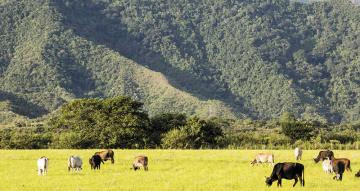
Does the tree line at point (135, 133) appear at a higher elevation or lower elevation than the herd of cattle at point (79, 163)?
higher

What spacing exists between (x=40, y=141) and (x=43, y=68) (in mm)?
109736

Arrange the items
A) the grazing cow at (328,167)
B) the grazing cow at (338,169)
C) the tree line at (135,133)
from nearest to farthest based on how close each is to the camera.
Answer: the grazing cow at (338,169), the grazing cow at (328,167), the tree line at (135,133)

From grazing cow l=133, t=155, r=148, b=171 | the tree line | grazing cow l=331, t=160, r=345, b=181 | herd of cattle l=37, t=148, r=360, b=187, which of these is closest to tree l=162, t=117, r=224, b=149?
the tree line

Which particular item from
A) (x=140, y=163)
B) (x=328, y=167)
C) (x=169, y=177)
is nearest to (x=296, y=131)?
(x=140, y=163)

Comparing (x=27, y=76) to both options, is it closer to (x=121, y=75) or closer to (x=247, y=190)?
(x=121, y=75)

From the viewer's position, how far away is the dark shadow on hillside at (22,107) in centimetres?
13814

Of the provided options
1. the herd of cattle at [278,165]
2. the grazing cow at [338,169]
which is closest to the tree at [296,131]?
the herd of cattle at [278,165]

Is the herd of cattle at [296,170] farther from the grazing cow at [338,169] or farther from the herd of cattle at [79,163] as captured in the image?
the herd of cattle at [79,163]

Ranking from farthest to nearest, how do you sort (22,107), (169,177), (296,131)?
(22,107) → (296,131) → (169,177)

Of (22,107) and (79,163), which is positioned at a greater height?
(22,107)

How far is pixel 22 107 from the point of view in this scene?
143m

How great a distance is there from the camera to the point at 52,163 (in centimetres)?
3950

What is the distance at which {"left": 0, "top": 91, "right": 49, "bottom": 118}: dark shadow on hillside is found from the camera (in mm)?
138137

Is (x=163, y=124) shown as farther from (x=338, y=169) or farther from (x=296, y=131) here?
(x=338, y=169)
